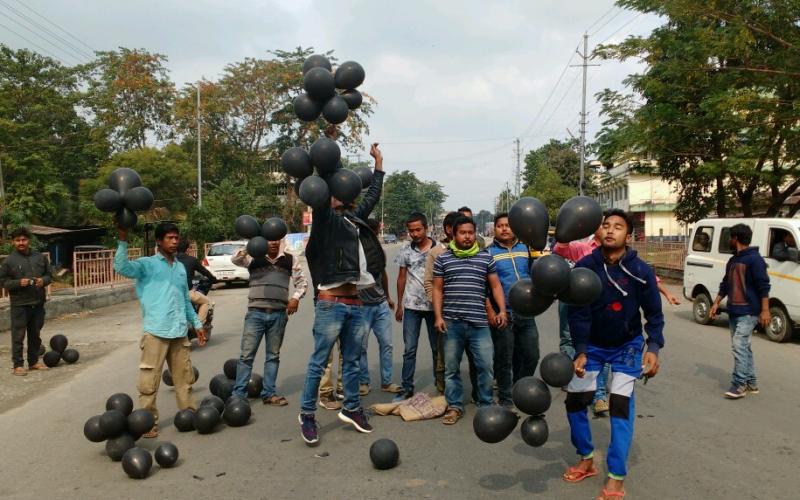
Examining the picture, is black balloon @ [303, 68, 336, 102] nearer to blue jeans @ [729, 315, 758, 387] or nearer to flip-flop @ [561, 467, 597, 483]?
flip-flop @ [561, 467, 597, 483]

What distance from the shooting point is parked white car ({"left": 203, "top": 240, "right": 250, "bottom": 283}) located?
20.5 metres

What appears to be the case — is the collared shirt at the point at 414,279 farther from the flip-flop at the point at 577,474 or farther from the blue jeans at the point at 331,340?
the flip-flop at the point at 577,474

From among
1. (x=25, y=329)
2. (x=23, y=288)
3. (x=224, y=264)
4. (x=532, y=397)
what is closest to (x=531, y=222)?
(x=532, y=397)

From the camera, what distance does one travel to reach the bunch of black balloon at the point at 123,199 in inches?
184

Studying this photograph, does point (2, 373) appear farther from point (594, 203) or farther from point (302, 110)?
point (594, 203)

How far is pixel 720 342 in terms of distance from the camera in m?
9.77

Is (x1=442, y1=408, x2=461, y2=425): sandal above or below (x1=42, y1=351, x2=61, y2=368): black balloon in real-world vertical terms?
above

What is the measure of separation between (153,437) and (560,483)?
329 centimetres

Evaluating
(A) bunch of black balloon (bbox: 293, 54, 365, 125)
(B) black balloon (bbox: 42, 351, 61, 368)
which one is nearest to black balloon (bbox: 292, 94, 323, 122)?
(A) bunch of black balloon (bbox: 293, 54, 365, 125)

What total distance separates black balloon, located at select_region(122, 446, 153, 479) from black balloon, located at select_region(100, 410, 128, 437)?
399 millimetres

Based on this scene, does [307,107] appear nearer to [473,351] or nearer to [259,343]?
[259,343]

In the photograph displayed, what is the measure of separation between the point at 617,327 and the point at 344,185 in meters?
2.09

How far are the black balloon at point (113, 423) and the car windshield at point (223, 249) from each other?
16327mm

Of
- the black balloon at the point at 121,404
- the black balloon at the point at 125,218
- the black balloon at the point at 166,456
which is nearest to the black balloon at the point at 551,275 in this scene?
the black balloon at the point at 166,456
